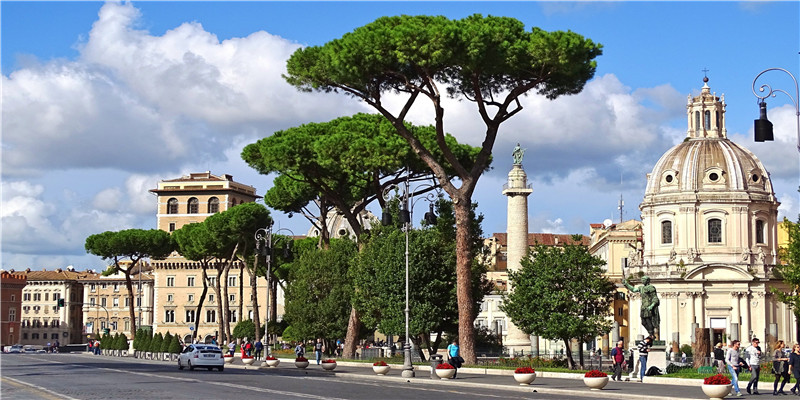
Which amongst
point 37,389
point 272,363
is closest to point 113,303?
point 272,363

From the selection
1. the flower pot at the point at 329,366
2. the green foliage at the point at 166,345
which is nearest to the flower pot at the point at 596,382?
the flower pot at the point at 329,366

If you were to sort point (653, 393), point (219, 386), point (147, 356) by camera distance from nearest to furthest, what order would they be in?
1. point (653, 393)
2. point (219, 386)
3. point (147, 356)

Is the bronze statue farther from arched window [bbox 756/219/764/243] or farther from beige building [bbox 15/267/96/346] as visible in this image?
beige building [bbox 15/267/96/346]

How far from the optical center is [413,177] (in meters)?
52.7

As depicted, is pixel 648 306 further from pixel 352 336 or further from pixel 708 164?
pixel 708 164

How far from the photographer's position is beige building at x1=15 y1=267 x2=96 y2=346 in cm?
15700

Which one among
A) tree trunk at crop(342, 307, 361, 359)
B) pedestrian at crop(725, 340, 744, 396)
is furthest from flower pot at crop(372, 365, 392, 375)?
pedestrian at crop(725, 340, 744, 396)

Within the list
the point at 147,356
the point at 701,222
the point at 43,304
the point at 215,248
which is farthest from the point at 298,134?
the point at 43,304

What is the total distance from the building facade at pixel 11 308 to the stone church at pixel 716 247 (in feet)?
334

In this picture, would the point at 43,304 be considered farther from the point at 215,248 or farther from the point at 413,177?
the point at 413,177

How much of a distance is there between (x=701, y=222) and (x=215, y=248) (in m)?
39.7

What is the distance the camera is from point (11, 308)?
158 meters

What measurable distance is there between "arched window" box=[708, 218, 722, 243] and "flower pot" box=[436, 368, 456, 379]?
185ft

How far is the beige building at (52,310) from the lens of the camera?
15700cm
